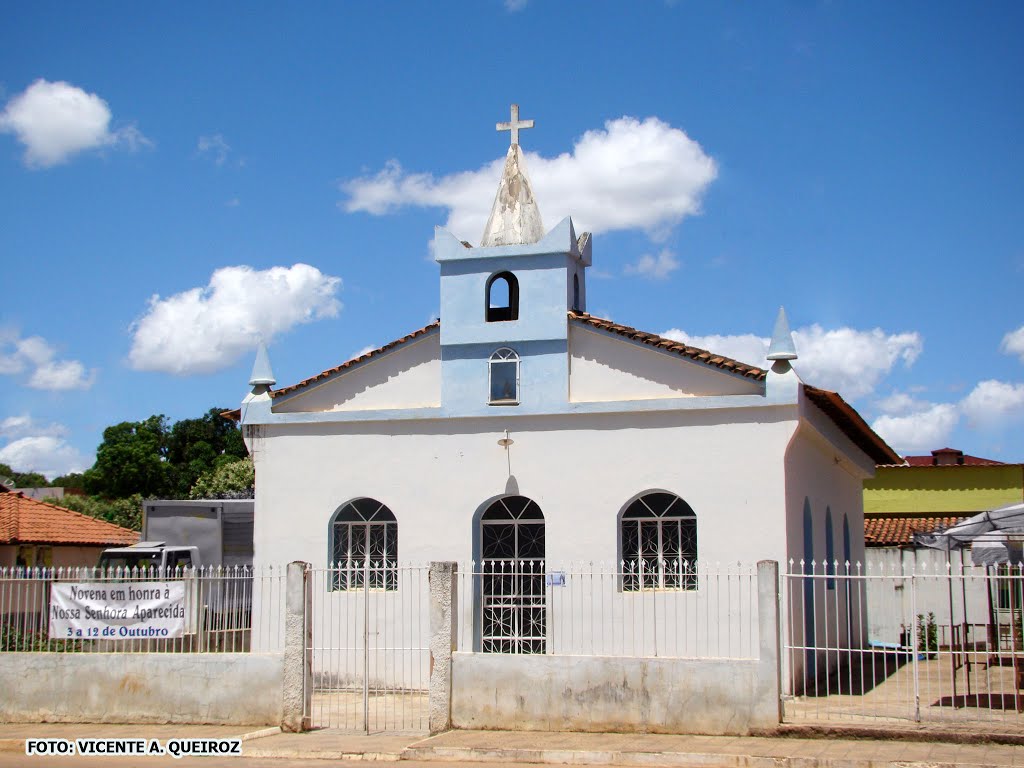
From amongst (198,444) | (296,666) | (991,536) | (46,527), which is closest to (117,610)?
(296,666)

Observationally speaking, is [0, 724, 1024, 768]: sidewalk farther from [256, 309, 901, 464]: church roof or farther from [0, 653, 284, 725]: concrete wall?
Result: [256, 309, 901, 464]: church roof

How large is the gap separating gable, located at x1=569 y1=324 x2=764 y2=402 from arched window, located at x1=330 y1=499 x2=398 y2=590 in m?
3.48

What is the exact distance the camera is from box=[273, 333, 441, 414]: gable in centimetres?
1788

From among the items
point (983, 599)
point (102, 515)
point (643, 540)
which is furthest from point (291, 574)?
point (102, 515)

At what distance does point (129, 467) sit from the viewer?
2356 inches

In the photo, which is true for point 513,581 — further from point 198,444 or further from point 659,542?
point 198,444

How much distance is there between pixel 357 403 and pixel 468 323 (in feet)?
7.13

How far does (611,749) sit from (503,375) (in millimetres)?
6985

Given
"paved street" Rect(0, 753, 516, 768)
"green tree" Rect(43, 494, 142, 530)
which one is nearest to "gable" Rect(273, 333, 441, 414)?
"paved street" Rect(0, 753, 516, 768)

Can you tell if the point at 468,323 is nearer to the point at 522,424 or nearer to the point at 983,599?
the point at 522,424

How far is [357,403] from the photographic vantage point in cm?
1812

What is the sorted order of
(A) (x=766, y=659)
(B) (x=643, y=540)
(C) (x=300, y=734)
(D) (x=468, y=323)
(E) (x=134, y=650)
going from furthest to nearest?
(D) (x=468, y=323)
(B) (x=643, y=540)
(E) (x=134, y=650)
(C) (x=300, y=734)
(A) (x=766, y=659)

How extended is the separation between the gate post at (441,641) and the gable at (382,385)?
473 cm

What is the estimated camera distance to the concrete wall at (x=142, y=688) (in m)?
13.7
